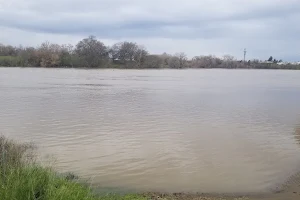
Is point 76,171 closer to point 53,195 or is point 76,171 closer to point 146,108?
point 53,195

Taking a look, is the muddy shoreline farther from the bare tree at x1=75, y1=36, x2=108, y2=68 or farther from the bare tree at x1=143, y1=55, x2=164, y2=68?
the bare tree at x1=143, y1=55, x2=164, y2=68

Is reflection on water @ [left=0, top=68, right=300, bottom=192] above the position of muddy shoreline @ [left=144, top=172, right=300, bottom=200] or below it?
below

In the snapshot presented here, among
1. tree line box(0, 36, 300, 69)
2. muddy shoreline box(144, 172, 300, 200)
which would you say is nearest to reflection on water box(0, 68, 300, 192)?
muddy shoreline box(144, 172, 300, 200)

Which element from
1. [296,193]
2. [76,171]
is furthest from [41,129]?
[296,193]

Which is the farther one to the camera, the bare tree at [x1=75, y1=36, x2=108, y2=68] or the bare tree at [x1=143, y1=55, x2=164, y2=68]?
the bare tree at [x1=143, y1=55, x2=164, y2=68]

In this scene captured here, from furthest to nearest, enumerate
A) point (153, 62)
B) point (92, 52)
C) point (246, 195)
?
point (153, 62) → point (92, 52) → point (246, 195)

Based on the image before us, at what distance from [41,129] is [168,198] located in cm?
1167

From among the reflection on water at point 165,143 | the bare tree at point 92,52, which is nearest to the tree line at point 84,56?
the bare tree at point 92,52

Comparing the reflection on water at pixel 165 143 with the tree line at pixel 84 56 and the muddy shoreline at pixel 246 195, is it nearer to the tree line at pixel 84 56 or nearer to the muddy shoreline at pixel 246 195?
the muddy shoreline at pixel 246 195

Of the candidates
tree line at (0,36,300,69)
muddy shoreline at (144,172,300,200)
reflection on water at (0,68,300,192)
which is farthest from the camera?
tree line at (0,36,300,69)

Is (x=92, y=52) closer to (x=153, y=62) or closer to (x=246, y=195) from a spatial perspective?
(x=153, y=62)

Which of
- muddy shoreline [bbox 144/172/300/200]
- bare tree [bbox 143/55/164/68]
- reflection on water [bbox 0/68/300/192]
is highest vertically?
bare tree [bbox 143/55/164/68]

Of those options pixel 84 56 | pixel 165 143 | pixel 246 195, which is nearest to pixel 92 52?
pixel 84 56

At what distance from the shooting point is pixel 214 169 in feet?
42.4
